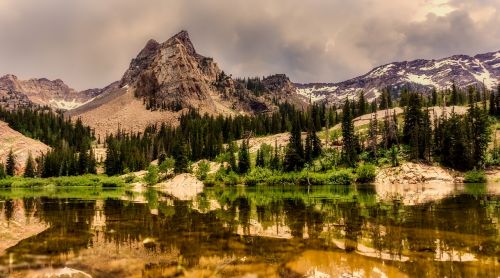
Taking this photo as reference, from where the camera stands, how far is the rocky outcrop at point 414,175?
265 ft

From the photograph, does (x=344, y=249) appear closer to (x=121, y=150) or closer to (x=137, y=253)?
(x=137, y=253)

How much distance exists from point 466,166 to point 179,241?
282 ft

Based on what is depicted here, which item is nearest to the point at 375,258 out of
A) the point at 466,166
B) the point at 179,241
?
the point at 179,241

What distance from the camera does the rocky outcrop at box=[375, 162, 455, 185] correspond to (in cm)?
8088

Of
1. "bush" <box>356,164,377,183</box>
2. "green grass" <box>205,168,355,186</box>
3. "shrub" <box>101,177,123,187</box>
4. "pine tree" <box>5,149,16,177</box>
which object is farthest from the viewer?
"pine tree" <box>5,149,16,177</box>

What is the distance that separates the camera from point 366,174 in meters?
85.9

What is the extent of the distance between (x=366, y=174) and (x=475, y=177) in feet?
68.4

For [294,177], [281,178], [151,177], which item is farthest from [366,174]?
[151,177]

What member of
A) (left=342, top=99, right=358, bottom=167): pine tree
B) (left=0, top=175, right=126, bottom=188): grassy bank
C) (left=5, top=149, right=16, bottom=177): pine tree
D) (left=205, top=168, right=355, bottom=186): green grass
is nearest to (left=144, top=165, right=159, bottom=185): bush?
(left=0, top=175, right=126, bottom=188): grassy bank

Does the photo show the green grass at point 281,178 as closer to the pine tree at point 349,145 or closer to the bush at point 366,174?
the bush at point 366,174

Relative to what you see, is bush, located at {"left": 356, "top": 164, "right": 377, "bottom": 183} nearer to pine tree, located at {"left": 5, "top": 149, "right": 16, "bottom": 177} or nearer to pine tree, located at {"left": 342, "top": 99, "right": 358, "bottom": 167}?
pine tree, located at {"left": 342, "top": 99, "right": 358, "bottom": 167}

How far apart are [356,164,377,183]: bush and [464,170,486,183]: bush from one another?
17760mm

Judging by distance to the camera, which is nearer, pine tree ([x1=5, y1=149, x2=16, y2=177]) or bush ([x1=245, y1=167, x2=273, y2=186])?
bush ([x1=245, y1=167, x2=273, y2=186])

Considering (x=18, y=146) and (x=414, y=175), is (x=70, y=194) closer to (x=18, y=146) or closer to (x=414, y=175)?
(x=414, y=175)
